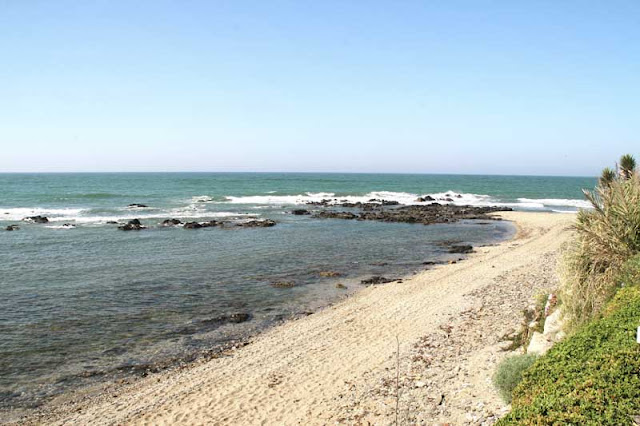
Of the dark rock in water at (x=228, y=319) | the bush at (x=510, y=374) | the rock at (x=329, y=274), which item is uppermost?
the bush at (x=510, y=374)

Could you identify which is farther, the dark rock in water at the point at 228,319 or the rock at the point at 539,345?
the dark rock in water at the point at 228,319

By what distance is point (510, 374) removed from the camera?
704cm

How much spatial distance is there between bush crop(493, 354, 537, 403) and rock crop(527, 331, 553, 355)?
25.7 inches

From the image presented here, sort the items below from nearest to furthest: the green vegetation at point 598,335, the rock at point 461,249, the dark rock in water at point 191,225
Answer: the green vegetation at point 598,335, the rock at point 461,249, the dark rock in water at point 191,225

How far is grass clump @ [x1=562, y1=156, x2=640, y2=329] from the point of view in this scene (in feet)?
25.6

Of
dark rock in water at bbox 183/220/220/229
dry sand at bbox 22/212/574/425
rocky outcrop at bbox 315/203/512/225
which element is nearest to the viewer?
dry sand at bbox 22/212/574/425

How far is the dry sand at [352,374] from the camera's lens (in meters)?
8.29

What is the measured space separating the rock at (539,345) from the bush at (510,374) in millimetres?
652

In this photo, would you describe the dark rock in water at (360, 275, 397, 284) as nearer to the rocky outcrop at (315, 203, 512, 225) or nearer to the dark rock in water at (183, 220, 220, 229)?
the dark rock in water at (183, 220, 220, 229)

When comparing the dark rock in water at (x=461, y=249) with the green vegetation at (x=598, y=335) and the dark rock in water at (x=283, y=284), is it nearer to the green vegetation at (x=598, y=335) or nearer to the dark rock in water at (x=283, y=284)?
the dark rock in water at (x=283, y=284)

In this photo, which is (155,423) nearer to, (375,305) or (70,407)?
(70,407)

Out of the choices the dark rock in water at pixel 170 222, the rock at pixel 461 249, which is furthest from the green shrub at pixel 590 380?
the dark rock in water at pixel 170 222

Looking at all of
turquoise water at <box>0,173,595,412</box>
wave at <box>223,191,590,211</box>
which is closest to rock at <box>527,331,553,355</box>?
turquoise water at <box>0,173,595,412</box>

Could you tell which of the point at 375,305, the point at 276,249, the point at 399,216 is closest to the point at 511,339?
the point at 375,305
